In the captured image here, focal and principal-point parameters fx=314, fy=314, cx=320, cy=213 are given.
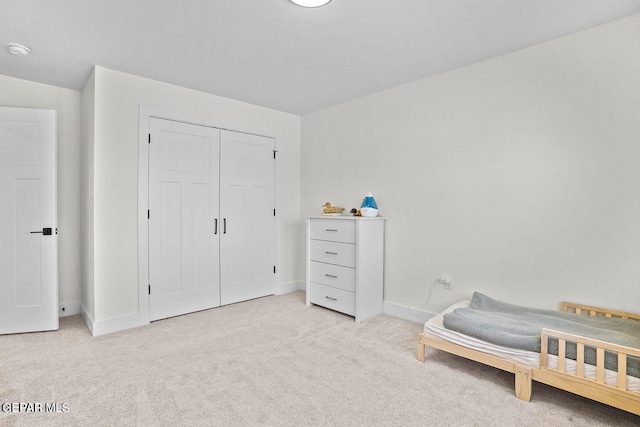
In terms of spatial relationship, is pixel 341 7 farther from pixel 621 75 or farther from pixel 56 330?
pixel 56 330

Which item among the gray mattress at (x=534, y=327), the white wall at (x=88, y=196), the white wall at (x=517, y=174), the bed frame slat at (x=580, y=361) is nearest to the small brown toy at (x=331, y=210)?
the white wall at (x=517, y=174)

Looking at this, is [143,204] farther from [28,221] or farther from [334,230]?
[334,230]

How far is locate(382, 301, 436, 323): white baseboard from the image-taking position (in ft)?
9.96

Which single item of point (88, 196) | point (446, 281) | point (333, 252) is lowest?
point (446, 281)

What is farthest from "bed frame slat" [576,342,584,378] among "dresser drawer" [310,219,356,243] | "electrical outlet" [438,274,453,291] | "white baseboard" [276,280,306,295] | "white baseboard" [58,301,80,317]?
"white baseboard" [58,301,80,317]

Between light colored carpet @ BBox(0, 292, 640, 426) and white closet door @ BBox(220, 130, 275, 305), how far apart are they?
3.01 ft

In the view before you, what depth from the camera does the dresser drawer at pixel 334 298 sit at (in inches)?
125

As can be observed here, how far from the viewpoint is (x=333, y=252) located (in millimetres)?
3350

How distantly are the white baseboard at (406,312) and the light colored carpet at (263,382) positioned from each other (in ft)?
0.79

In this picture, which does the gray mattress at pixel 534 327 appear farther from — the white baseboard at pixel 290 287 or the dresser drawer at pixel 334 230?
the white baseboard at pixel 290 287

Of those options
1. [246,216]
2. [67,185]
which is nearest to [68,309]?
[67,185]

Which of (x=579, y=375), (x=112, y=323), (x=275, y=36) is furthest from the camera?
(x=112, y=323)

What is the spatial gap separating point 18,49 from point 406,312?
13.0ft

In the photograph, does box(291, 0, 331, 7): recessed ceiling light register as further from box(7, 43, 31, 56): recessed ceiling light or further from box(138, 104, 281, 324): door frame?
box(7, 43, 31, 56): recessed ceiling light
